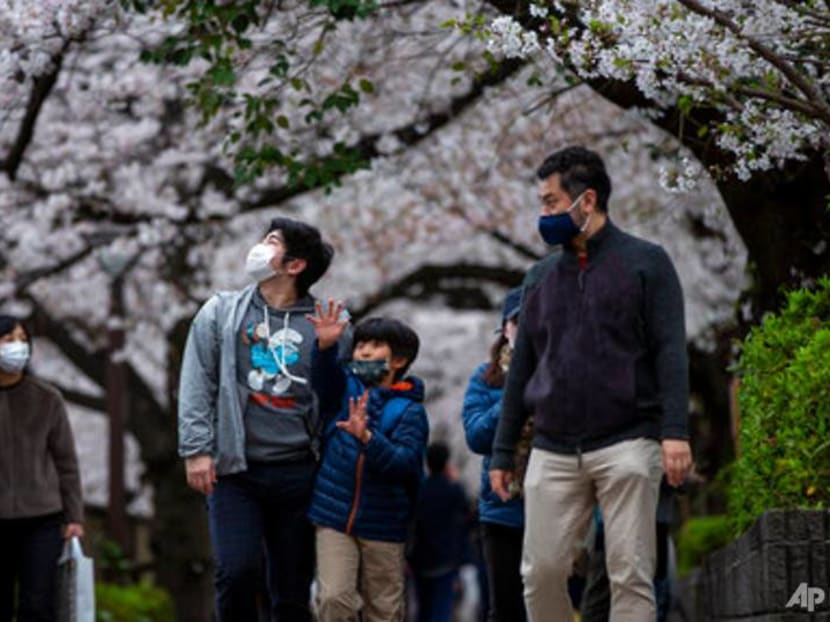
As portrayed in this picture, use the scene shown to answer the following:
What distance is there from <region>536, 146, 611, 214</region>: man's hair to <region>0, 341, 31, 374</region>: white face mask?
11.6 feet

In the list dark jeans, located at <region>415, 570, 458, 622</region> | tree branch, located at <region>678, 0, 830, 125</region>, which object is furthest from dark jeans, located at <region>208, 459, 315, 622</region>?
dark jeans, located at <region>415, 570, 458, 622</region>

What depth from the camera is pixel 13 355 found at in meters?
8.97

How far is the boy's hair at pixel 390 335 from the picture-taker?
25.5ft

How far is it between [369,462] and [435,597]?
6357 mm

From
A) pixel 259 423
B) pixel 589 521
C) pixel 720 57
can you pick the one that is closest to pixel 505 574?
pixel 259 423

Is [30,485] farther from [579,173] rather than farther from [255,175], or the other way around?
[579,173]

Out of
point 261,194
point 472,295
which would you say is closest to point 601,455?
point 261,194

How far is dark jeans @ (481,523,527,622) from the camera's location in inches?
302

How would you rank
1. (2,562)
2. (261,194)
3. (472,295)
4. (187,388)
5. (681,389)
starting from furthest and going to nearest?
1. (472,295)
2. (261,194)
3. (2,562)
4. (187,388)
5. (681,389)

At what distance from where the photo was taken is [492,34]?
26.1ft

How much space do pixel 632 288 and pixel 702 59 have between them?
1856 millimetres

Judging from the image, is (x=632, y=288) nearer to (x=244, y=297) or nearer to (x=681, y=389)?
(x=681, y=389)

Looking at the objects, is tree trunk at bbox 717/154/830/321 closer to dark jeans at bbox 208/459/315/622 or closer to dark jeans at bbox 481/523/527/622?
dark jeans at bbox 481/523/527/622

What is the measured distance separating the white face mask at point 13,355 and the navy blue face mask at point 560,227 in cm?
359
